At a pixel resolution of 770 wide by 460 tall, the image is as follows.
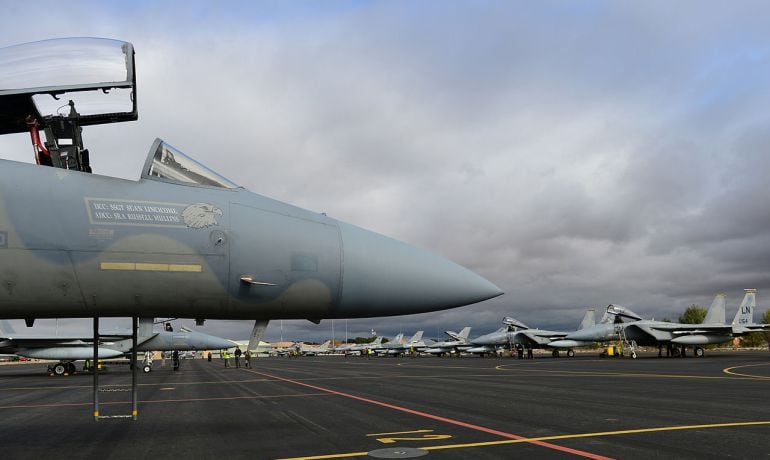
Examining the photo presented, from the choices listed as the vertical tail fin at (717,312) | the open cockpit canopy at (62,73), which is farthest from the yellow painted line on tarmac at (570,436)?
the vertical tail fin at (717,312)

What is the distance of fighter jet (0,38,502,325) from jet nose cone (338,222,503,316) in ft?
0.04

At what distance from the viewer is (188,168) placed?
6535 millimetres

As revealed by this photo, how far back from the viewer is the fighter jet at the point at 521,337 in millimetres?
58406

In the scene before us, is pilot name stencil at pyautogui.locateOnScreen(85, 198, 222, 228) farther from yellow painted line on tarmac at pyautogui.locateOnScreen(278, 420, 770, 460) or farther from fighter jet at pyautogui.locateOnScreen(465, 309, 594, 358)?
fighter jet at pyautogui.locateOnScreen(465, 309, 594, 358)

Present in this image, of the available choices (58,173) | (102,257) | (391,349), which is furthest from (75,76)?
(391,349)

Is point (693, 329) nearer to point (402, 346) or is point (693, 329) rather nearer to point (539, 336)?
point (539, 336)

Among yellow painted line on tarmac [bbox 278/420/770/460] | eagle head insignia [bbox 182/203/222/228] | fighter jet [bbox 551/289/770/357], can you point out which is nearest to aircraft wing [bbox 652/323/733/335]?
fighter jet [bbox 551/289/770/357]

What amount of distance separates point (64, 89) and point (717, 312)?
55.8 meters

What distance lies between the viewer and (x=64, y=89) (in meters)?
6.38

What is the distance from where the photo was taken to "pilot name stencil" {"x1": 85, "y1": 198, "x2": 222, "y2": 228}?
19.2 ft

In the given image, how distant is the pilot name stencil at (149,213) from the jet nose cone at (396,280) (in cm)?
157

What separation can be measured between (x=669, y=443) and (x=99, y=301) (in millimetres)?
7593

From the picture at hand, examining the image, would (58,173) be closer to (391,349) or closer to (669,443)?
(669,443)

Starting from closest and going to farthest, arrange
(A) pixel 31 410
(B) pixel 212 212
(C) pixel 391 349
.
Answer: (B) pixel 212 212 < (A) pixel 31 410 < (C) pixel 391 349
